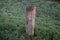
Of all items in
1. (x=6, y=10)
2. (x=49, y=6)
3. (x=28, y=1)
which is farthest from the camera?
(x=28, y=1)

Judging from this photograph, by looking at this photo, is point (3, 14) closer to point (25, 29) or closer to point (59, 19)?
point (25, 29)

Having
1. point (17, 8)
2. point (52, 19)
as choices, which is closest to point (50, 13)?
point (52, 19)

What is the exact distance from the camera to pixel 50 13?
720cm

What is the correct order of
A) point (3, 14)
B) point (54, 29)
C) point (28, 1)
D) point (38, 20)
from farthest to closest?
1. point (28, 1)
2. point (3, 14)
3. point (38, 20)
4. point (54, 29)

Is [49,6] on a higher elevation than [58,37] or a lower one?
higher

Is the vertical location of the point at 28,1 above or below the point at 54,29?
above

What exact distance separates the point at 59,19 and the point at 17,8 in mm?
1992

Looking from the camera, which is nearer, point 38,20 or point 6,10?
point 38,20

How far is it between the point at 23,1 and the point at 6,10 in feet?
4.47

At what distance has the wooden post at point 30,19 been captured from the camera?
16.5 ft

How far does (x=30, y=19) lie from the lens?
5.08m

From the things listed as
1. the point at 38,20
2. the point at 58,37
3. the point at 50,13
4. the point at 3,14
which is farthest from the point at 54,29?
the point at 3,14

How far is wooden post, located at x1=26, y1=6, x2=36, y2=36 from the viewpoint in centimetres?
504

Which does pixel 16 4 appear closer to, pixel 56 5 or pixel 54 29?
pixel 56 5
